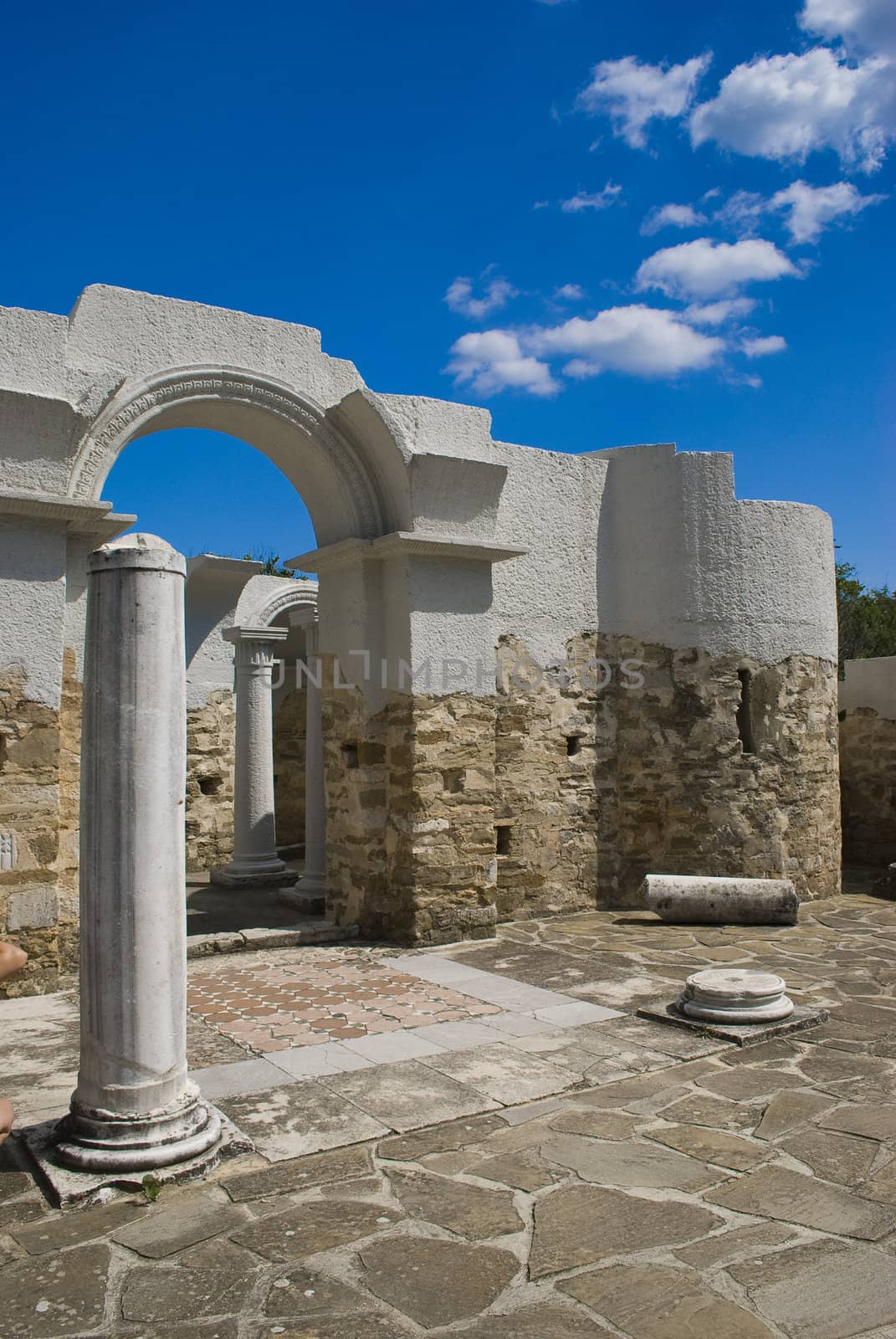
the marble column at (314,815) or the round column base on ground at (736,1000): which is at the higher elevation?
the marble column at (314,815)

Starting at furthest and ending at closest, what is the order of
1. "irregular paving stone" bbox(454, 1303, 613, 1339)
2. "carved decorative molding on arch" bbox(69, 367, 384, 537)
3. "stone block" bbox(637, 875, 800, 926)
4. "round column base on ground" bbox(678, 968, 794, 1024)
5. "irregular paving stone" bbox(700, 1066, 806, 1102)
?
"stone block" bbox(637, 875, 800, 926) < "carved decorative molding on arch" bbox(69, 367, 384, 537) < "round column base on ground" bbox(678, 968, 794, 1024) < "irregular paving stone" bbox(700, 1066, 806, 1102) < "irregular paving stone" bbox(454, 1303, 613, 1339)

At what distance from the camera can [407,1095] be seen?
4.28m

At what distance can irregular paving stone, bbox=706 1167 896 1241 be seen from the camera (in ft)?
10.3

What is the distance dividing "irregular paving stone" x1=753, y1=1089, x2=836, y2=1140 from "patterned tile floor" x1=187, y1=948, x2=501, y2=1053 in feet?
5.74

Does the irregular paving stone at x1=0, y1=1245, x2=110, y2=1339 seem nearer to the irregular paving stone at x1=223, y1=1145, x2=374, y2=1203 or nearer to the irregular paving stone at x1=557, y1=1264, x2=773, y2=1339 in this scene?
the irregular paving stone at x1=223, y1=1145, x2=374, y2=1203

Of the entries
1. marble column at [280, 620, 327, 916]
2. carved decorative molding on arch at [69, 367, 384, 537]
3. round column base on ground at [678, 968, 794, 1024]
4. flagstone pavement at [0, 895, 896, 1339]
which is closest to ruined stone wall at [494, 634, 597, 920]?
marble column at [280, 620, 327, 916]

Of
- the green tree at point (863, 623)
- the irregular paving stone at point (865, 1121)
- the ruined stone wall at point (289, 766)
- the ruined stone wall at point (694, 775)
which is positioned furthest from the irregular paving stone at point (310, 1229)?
the green tree at point (863, 623)

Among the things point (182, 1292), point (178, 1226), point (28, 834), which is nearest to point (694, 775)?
point (28, 834)

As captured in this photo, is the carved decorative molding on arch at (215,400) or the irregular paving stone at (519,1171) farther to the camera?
the carved decorative molding on arch at (215,400)

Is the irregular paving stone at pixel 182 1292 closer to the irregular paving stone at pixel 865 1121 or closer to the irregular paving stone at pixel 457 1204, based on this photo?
the irregular paving stone at pixel 457 1204

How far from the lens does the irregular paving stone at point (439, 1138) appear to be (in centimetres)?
371

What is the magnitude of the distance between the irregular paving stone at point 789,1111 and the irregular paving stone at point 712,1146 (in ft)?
0.41

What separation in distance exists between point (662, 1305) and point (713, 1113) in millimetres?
1421

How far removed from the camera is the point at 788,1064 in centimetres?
466
